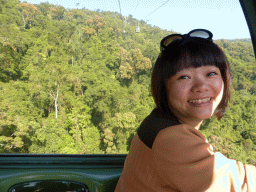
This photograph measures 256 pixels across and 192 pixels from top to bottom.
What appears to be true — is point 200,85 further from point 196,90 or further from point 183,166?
point 183,166

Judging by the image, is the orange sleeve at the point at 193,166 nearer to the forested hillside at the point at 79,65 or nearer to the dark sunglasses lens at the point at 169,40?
the dark sunglasses lens at the point at 169,40

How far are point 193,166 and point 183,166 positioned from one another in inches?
1.0

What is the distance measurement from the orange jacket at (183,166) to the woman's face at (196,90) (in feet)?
0.28

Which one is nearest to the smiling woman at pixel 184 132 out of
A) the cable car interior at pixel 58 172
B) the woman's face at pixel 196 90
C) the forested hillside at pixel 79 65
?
the woman's face at pixel 196 90

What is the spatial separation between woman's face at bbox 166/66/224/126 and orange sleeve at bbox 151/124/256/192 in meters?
0.10

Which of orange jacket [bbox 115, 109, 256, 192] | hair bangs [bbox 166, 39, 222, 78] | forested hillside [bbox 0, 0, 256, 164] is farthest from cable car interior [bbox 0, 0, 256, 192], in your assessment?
hair bangs [bbox 166, 39, 222, 78]

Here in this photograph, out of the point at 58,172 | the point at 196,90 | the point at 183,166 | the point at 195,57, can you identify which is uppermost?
the point at 195,57

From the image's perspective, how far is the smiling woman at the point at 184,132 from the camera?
19.3 inches

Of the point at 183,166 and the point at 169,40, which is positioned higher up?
the point at 169,40

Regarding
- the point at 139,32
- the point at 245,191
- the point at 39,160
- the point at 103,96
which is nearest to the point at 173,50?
the point at 245,191

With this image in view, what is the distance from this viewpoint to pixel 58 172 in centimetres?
116

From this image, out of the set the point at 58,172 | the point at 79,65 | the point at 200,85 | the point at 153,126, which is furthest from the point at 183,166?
the point at 79,65

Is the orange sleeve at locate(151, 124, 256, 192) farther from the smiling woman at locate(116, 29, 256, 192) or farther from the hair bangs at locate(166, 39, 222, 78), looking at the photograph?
the hair bangs at locate(166, 39, 222, 78)

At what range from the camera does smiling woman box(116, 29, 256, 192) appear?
1.61 feet
